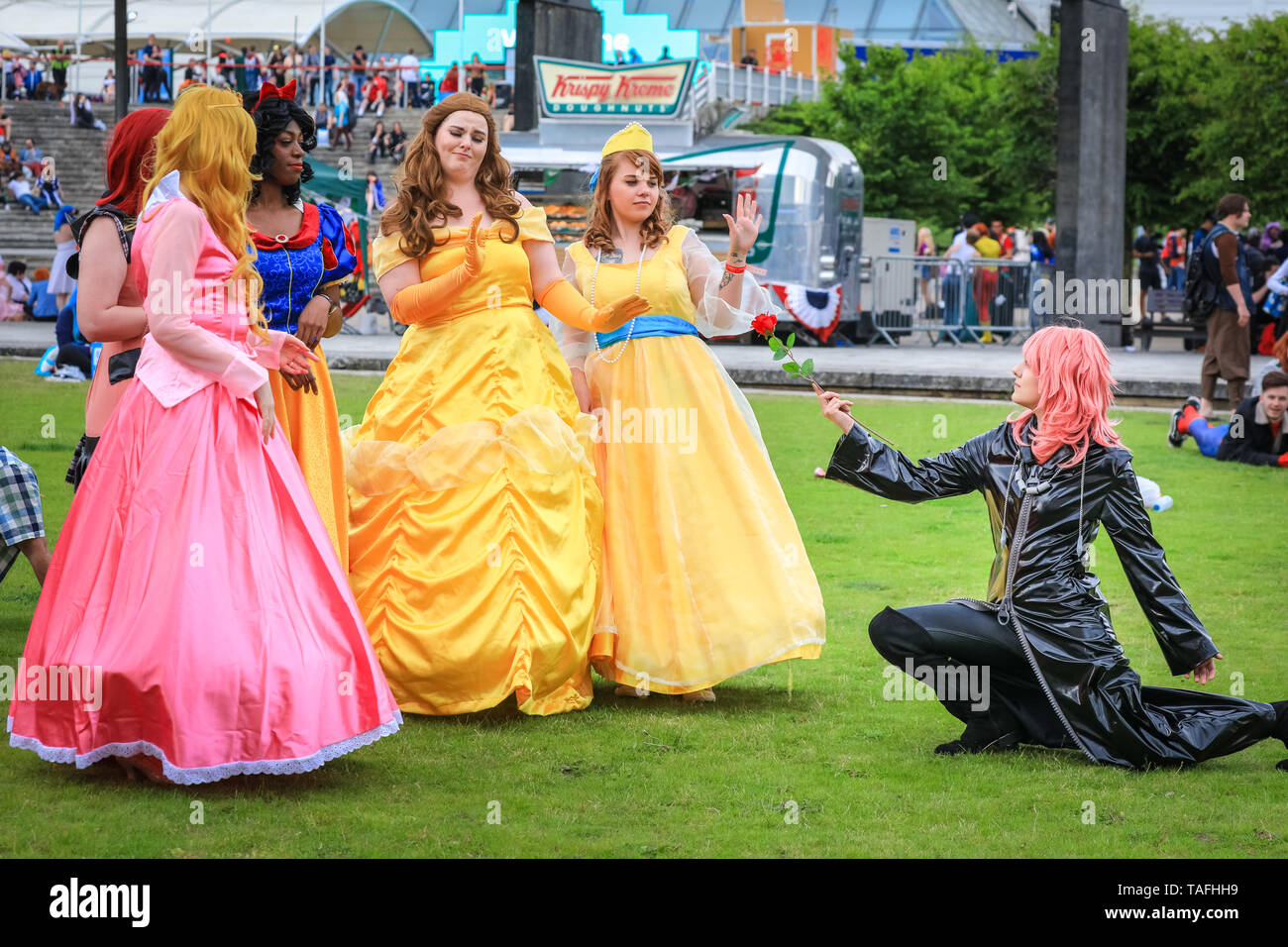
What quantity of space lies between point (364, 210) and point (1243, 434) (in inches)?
591

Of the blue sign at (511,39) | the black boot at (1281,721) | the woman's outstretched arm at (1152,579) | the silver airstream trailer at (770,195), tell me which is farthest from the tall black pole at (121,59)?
the blue sign at (511,39)

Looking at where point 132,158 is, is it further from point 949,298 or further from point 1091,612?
point 949,298

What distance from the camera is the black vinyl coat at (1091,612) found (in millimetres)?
5105

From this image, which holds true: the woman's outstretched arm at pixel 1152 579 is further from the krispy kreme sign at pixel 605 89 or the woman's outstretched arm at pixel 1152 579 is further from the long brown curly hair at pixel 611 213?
the krispy kreme sign at pixel 605 89

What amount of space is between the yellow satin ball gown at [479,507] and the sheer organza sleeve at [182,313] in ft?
3.92

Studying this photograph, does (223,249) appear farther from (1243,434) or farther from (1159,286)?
(1159,286)

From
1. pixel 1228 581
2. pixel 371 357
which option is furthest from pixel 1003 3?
pixel 1228 581

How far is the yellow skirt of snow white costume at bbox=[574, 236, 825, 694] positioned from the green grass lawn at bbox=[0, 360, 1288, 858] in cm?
24

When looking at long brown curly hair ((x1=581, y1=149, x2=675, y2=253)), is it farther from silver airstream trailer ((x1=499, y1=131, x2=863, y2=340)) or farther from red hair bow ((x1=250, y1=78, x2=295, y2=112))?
silver airstream trailer ((x1=499, y1=131, x2=863, y2=340))

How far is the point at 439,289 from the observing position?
5820 mm

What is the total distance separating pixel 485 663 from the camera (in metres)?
5.70

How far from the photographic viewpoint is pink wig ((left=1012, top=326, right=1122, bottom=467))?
201 inches

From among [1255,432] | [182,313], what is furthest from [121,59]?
[182,313]

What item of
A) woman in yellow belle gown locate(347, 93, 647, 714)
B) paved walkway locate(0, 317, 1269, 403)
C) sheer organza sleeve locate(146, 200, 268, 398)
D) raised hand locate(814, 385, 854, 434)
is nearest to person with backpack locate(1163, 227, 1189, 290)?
paved walkway locate(0, 317, 1269, 403)
